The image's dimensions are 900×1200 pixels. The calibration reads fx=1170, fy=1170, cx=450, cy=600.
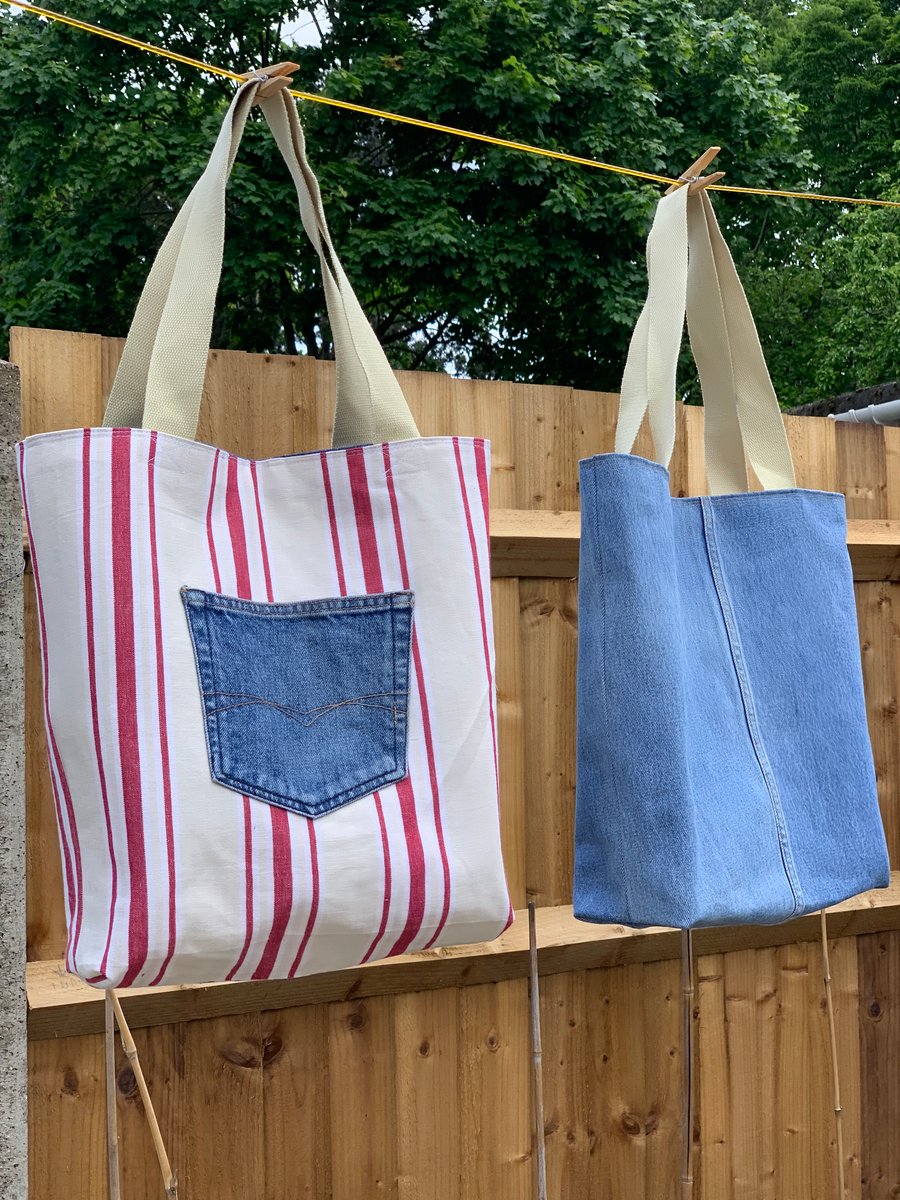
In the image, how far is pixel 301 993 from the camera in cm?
151

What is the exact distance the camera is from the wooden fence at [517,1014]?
141 centimetres

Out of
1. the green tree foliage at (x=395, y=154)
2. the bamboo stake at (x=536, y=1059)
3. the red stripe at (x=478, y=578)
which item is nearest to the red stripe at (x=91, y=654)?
the red stripe at (x=478, y=578)

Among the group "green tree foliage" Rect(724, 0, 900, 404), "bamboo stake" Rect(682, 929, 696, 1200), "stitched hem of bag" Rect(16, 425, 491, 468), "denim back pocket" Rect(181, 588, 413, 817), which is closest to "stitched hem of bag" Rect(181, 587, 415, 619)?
"denim back pocket" Rect(181, 588, 413, 817)

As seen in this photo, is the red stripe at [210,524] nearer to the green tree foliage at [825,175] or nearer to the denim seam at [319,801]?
the denim seam at [319,801]

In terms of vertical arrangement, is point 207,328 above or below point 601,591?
above

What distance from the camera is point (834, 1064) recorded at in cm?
179

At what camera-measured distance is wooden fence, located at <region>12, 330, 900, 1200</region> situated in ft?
4.61

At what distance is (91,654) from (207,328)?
328 millimetres

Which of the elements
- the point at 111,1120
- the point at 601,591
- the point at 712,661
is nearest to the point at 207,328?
the point at 601,591

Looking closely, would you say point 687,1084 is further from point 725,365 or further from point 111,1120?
point 725,365

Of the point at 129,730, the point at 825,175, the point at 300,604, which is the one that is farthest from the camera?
the point at 825,175

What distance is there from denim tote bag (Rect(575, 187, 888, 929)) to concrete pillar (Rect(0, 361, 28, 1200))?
60 centimetres

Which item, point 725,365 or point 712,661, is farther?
point 725,365

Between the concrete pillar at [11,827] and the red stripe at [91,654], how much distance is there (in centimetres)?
7
